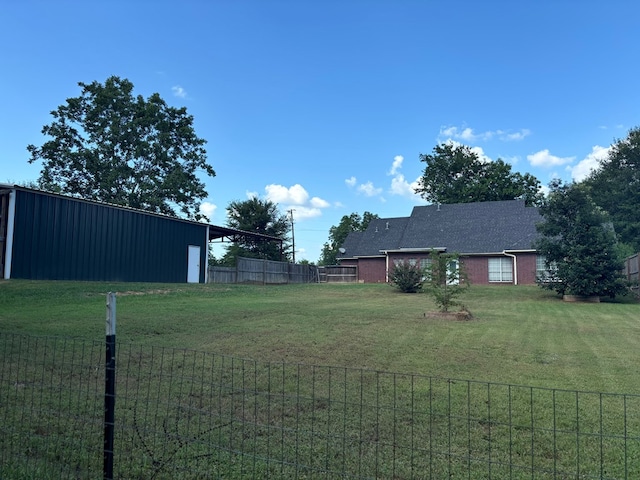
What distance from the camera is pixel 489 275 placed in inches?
1101

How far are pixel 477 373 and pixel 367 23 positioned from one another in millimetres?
13402

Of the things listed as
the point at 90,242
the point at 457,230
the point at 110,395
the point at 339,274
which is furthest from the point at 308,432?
the point at 339,274

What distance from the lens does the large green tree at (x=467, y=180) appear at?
46.2 meters

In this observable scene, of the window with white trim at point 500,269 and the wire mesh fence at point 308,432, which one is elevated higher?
the window with white trim at point 500,269

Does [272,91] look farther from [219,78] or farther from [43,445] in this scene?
[43,445]

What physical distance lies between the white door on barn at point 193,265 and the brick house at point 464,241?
11911mm

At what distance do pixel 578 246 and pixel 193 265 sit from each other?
18.1 metres

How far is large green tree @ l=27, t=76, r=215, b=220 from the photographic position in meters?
33.7

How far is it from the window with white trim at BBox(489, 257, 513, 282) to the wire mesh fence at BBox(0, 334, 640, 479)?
24177mm

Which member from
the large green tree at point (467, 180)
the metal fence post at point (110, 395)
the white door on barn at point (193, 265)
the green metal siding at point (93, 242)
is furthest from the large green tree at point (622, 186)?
the metal fence post at point (110, 395)

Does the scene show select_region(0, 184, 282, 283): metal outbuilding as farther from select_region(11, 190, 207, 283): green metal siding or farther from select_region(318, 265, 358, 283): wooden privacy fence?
select_region(318, 265, 358, 283): wooden privacy fence

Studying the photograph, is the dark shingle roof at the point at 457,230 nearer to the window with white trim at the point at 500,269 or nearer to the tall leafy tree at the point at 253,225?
the window with white trim at the point at 500,269

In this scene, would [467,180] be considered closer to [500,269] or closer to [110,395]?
[500,269]

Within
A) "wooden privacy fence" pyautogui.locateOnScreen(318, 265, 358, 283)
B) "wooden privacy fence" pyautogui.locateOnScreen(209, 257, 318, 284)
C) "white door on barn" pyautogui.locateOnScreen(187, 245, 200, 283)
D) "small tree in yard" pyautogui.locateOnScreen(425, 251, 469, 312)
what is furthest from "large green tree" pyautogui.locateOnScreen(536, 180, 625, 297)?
"wooden privacy fence" pyautogui.locateOnScreen(318, 265, 358, 283)
